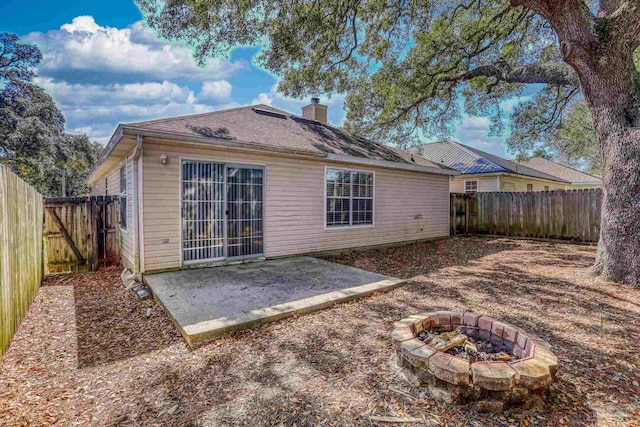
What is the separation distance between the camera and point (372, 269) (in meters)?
6.74

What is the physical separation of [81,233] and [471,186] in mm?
16642

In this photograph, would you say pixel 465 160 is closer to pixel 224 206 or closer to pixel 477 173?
pixel 477 173

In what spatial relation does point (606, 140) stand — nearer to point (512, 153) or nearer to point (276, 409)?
point (276, 409)

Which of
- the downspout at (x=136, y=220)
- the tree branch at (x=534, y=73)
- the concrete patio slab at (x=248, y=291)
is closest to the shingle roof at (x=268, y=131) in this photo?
the downspout at (x=136, y=220)

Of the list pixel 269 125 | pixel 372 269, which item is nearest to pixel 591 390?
pixel 372 269

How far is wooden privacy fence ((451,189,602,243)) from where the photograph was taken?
1014 cm

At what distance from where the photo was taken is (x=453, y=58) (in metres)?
8.97

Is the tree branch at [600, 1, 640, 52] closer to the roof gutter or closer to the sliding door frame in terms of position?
the roof gutter

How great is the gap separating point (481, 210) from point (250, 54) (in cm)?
1042

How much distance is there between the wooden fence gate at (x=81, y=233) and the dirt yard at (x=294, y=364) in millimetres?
1855

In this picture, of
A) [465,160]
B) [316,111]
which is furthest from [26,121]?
[465,160]

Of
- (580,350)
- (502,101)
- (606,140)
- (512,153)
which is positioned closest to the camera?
(580,350)

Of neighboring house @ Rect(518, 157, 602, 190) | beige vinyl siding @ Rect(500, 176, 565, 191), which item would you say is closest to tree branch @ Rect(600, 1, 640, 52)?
beige vinyl siding @ Rect(500, 176, 565, 191)

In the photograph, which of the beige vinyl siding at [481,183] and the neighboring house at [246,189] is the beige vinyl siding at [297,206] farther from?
the beige vinyl siding at [481,183]
